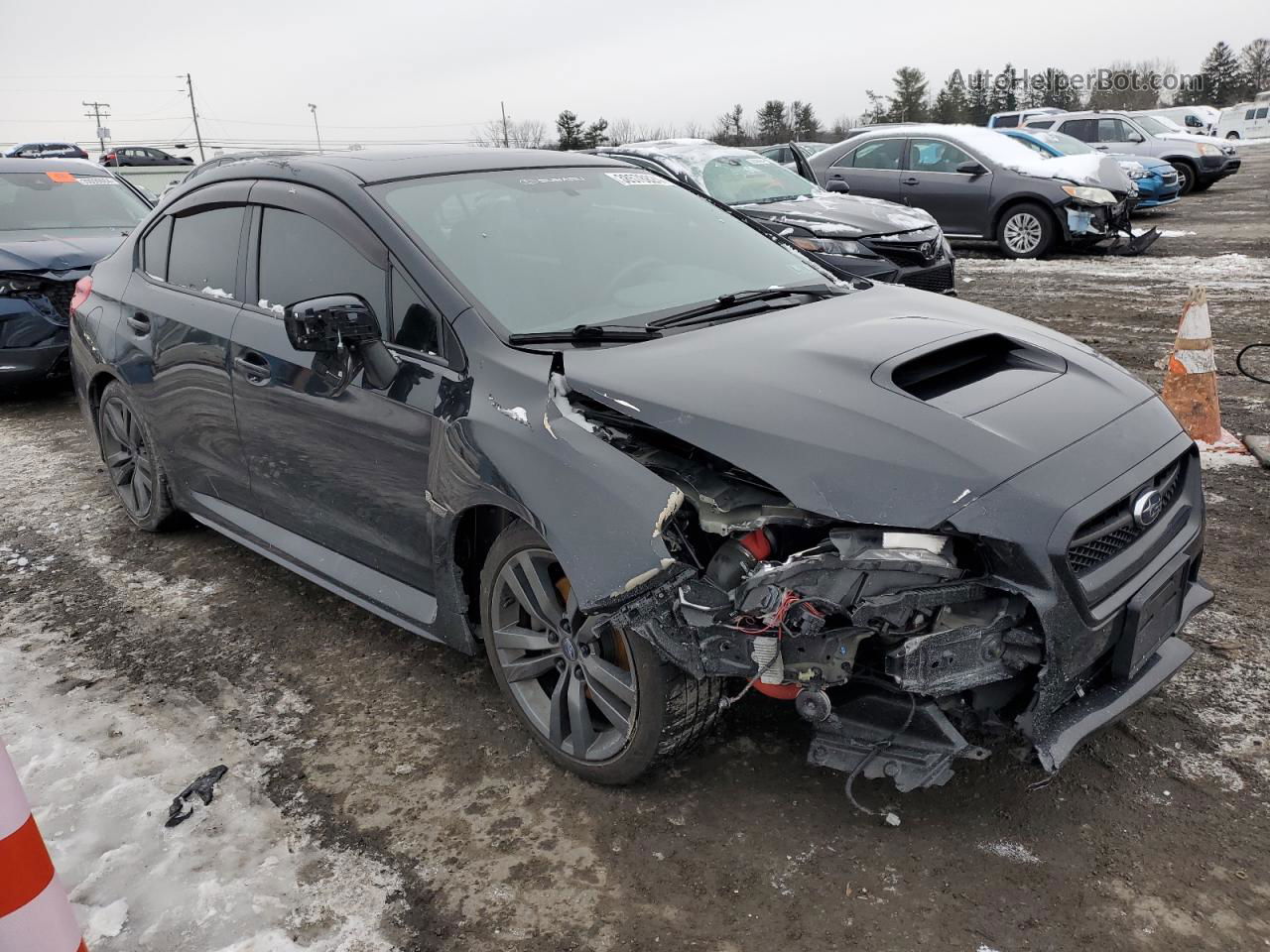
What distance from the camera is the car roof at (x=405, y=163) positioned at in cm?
339

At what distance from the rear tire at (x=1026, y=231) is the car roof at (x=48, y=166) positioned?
10.2 metres

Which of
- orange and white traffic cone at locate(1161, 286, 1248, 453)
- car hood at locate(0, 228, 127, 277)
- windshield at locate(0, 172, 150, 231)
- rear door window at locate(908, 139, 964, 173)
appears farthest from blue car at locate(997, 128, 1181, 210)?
car hood at locate(0, 228, 127, 277)

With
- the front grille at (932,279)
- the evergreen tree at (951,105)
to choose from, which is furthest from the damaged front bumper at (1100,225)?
the evergreen tree at (951,105)

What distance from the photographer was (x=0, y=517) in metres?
5.18

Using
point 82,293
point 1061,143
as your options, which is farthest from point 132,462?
point 1061,143

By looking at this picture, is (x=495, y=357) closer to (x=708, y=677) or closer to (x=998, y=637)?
(x=708, y=677)

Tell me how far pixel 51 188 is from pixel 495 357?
7.38 meters

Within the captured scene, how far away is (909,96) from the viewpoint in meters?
68.8

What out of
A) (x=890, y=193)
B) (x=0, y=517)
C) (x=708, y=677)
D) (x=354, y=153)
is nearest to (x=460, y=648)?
(x=708, y=677)

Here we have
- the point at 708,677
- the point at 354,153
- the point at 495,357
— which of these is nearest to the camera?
the point at 708,677

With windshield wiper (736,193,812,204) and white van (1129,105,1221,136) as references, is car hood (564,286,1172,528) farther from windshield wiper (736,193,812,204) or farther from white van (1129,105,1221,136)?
white van (1129,105,1221,136)

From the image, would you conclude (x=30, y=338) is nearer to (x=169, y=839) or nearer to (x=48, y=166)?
(x=48, y=166)

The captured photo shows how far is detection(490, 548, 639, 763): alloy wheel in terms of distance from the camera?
2.63 meters

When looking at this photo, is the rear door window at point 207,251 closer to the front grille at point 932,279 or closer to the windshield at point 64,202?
the windshield at point 64,202
